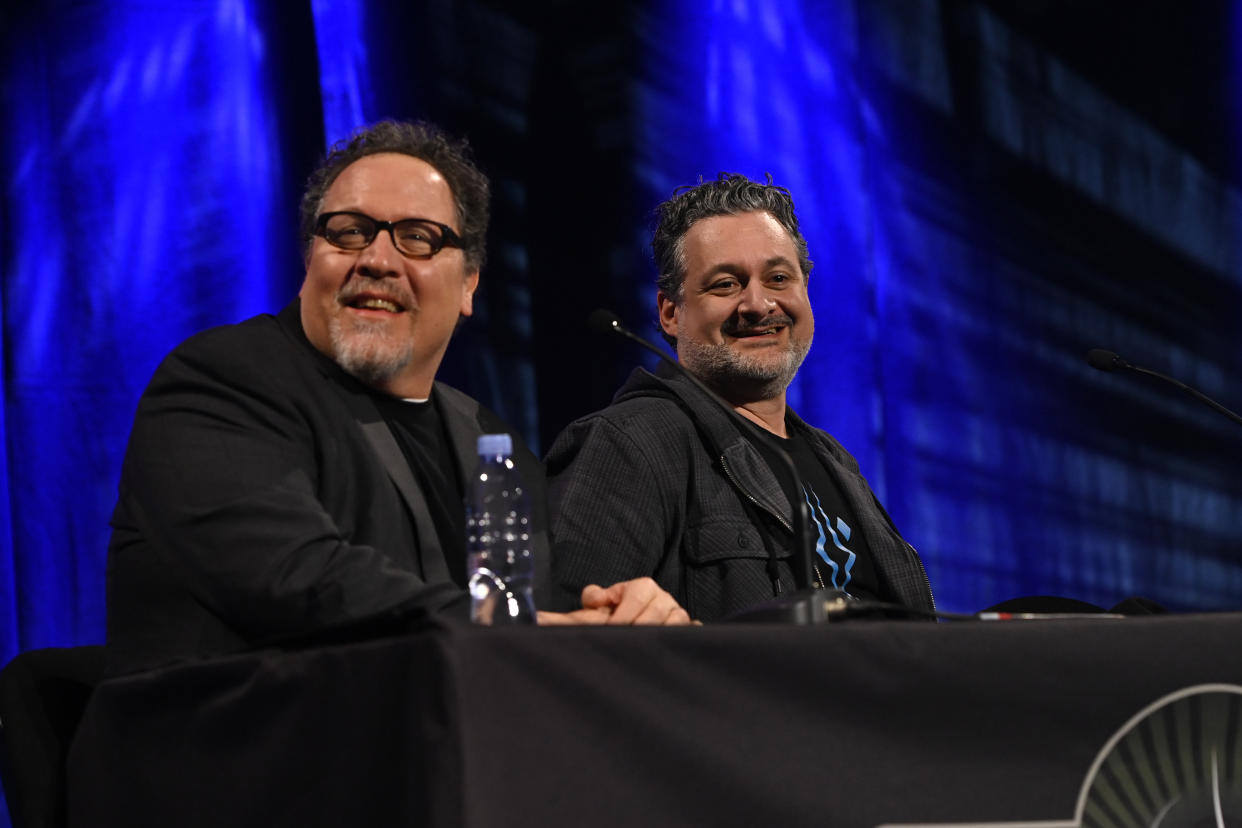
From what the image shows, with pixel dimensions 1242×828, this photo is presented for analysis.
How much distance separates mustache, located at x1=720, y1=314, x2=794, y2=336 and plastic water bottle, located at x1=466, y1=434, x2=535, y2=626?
0.68 metres

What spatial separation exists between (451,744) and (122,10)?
257 centimetres

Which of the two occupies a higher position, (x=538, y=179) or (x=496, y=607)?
(x=538, y=179)

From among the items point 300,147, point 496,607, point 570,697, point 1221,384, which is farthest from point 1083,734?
point 1221,384

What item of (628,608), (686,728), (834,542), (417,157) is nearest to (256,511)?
(628,608)


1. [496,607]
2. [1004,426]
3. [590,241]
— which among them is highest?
[590,241]

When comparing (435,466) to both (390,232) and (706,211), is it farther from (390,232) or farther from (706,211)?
(706,211)

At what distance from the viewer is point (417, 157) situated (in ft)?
5.91

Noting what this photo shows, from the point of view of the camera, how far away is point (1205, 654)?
1.15 meters

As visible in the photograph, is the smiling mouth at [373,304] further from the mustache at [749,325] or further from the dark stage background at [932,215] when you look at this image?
the dark stage background at [932,215]

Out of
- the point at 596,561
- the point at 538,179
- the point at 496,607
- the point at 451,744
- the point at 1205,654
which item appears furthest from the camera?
the point at 538,179

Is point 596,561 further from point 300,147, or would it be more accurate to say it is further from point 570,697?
point 300,147

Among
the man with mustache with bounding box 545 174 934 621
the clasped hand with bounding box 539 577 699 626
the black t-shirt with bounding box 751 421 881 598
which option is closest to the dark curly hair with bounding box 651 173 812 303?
the man with mustache with bounding box 545 174 934 621

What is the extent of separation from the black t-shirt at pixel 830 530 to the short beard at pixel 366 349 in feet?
2.14

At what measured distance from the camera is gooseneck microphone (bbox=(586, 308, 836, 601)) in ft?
4.31
